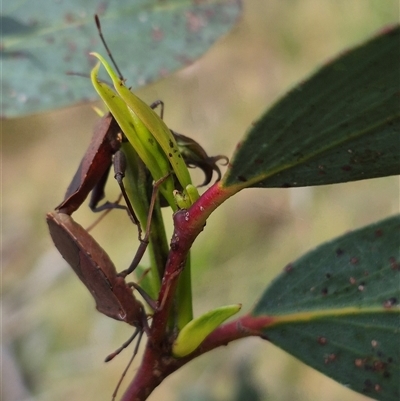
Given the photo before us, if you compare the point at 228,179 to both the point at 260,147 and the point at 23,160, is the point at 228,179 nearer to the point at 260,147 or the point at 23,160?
the point at 260,147

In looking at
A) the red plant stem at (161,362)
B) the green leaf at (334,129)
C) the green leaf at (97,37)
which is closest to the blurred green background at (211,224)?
the green leaf at (97,37)

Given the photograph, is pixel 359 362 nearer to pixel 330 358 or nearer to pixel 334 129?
pixel 330 358

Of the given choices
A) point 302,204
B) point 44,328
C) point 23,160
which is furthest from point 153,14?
point 23,160

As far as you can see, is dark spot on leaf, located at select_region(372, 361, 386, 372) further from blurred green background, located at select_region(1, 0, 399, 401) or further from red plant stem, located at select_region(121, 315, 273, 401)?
blurred green background, located at select_region(1, 0, 399, 401)

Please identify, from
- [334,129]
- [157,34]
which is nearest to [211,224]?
[157,34]

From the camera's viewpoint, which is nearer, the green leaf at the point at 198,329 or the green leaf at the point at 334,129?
the green leaf at the point at 334,129

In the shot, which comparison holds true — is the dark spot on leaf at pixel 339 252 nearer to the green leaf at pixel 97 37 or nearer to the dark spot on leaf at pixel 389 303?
the dark spot on leaf at pixel 389 303

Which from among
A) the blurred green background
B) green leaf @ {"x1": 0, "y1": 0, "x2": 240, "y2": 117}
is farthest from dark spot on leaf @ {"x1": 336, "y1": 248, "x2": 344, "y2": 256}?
→ the blurred green background
